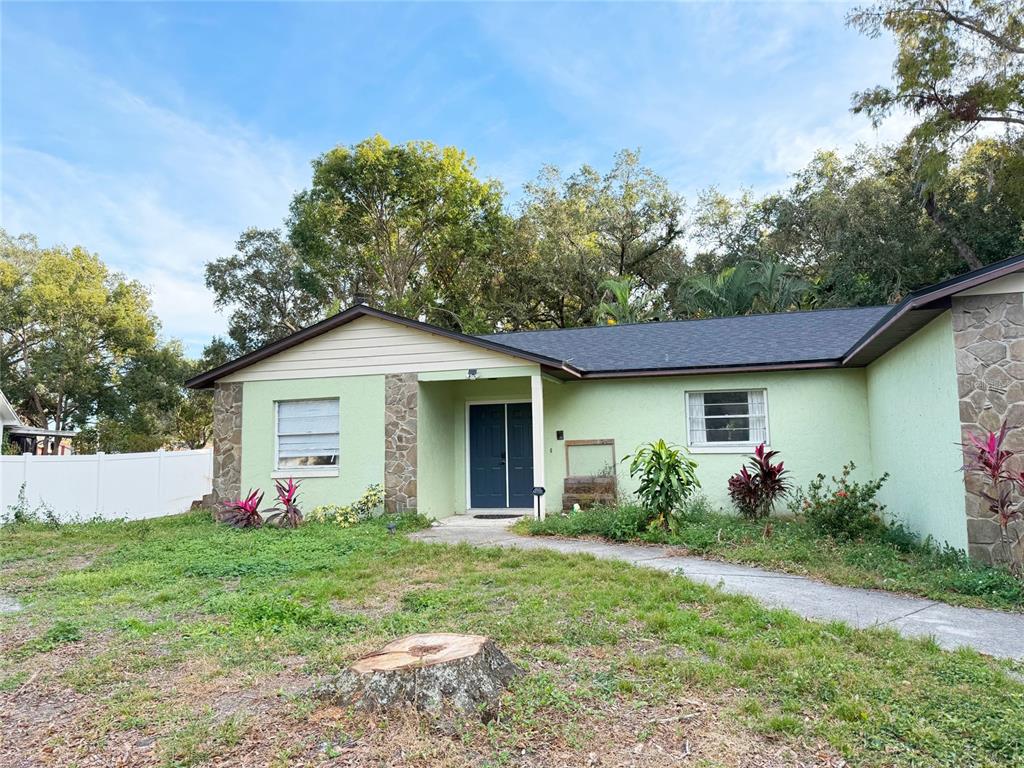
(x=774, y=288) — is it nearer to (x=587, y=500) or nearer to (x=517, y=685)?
(x=587, y=500)

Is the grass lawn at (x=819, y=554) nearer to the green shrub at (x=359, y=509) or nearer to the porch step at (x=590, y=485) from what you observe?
the porch step at (x=590, y=485)

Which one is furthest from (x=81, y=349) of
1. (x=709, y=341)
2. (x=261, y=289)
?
(x=709, y=341)

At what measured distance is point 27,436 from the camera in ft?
69.1

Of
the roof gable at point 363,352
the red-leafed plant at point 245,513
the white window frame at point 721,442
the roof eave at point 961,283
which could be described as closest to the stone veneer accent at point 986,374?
the roof eave at point 961,283

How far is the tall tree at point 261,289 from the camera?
26.9 m

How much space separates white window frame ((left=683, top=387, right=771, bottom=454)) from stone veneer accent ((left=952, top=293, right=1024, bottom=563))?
4.24 meters

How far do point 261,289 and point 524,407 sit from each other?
1981 cm

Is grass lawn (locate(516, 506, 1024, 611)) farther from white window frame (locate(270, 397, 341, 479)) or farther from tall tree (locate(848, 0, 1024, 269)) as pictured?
tall tree (locate(848, 0, 1024, 269))

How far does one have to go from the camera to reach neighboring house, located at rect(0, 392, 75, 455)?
56.6 ft

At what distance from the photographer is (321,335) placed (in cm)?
1096

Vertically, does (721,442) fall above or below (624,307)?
below

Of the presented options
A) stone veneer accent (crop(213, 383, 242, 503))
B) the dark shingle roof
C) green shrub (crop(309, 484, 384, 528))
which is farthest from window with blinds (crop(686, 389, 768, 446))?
stone veneer accent (crop(213, 383, 242, 503))

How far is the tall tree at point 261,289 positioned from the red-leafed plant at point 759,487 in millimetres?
21385

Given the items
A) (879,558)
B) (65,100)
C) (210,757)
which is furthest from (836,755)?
(65,100)
